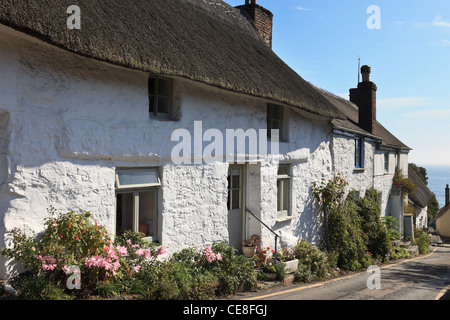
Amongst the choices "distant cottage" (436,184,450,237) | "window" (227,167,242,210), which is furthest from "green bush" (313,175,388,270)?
"distant cottage" (436,184,450,237)

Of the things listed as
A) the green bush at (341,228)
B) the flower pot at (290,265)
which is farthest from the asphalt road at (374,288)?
the green bush at (341,228)

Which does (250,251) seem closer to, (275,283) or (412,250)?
(275,283)

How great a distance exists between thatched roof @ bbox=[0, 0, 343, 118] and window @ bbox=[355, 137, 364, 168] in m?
4.18

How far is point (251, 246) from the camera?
926 cm

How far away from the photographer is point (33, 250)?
5.31 metres

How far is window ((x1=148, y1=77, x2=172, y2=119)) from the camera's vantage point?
7.38 meters

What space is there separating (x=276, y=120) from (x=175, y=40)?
12.7 feet

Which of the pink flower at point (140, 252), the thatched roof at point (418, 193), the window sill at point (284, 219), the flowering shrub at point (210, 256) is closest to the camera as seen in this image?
the pink flower at point (140, 252)

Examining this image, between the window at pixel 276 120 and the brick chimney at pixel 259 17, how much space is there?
3.84 m

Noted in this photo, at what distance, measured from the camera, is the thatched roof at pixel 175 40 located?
17.8 ft

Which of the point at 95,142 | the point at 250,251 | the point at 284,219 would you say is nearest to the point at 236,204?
the point at 250,251

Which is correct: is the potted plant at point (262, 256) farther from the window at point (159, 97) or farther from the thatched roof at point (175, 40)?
the window at point (159, 97)
